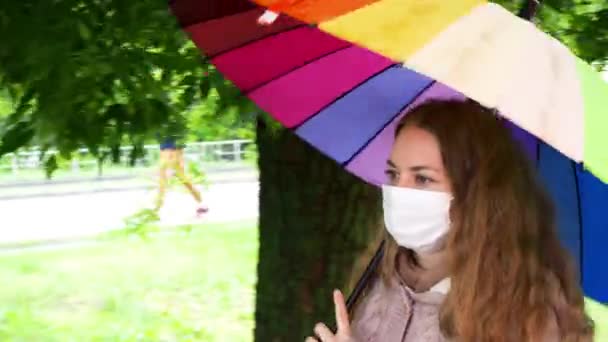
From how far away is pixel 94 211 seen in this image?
9.91 metres

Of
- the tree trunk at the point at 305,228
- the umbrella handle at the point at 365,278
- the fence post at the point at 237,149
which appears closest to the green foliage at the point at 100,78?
the tree trunk at the point at 305,228

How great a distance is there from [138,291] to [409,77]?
226 inches

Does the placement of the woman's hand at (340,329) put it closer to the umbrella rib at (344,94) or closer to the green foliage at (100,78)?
the umbrella rib at (344,94)

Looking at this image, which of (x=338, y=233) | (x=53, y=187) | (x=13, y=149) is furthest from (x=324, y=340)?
(x=53, y=187)

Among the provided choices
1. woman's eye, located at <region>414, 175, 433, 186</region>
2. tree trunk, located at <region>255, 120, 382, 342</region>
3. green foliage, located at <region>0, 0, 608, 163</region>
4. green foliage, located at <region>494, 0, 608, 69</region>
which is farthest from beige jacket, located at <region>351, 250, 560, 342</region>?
green foliage, located at <region>494, 0, 608, 69</region>

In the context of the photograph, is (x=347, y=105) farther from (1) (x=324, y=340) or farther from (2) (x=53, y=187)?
(2) (x=53, y=187)

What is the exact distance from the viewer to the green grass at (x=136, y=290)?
21.6 feet

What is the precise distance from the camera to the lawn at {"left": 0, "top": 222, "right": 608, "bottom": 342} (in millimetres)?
6582

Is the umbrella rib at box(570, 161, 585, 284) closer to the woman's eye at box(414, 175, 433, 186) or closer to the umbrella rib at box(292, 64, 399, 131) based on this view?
the woman's eye at box(414, 175, 433, 186)

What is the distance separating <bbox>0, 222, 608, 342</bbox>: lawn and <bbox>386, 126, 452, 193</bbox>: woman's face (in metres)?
4.51

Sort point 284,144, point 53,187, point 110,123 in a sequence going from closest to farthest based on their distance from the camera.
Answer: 1. point 110,123
2. point 284,144
3. point 53,187

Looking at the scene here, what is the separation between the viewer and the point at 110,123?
2.33 meters

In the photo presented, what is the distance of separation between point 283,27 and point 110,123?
22.0 inches

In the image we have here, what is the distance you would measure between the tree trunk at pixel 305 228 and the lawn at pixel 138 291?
3.13m
